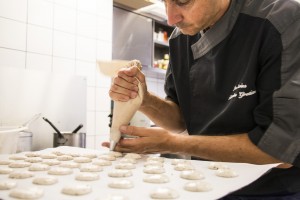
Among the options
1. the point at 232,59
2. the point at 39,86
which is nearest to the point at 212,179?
the point at 232,59

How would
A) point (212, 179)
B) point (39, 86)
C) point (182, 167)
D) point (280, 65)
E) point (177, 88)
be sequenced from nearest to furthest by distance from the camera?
point (212, 179) < point (182, 167) < point (280, 65) < point (177, 88) < point (39, 86)

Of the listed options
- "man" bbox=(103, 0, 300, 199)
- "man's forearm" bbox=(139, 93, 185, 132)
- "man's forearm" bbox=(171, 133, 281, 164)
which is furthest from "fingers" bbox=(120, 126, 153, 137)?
"man's forearm" bbox=(139, 93, 185, 132)

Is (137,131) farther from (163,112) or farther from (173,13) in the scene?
(173,13)

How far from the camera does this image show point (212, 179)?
871 millimetres

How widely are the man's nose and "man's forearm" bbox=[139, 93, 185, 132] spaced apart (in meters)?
0.44

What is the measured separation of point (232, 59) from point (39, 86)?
64.3 inches

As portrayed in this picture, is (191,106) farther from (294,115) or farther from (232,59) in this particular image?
(294,115)

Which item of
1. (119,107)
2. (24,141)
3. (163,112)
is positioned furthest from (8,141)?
(163,112)

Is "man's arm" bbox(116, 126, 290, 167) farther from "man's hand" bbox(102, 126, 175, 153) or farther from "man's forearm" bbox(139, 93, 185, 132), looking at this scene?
"man's forearm" bbox(139, 93, 185, 132)

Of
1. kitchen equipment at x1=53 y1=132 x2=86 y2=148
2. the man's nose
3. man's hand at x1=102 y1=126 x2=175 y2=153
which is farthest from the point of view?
kitchen equipment at x1=53 y1=132 x2=86 y2=148

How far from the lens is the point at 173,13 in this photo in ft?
4.29

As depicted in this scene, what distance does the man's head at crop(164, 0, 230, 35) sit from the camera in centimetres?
129

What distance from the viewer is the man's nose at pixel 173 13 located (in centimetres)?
130

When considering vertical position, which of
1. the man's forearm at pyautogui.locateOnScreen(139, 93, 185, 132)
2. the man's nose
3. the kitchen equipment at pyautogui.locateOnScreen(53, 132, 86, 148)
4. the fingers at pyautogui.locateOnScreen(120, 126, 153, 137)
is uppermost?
the man's nose
